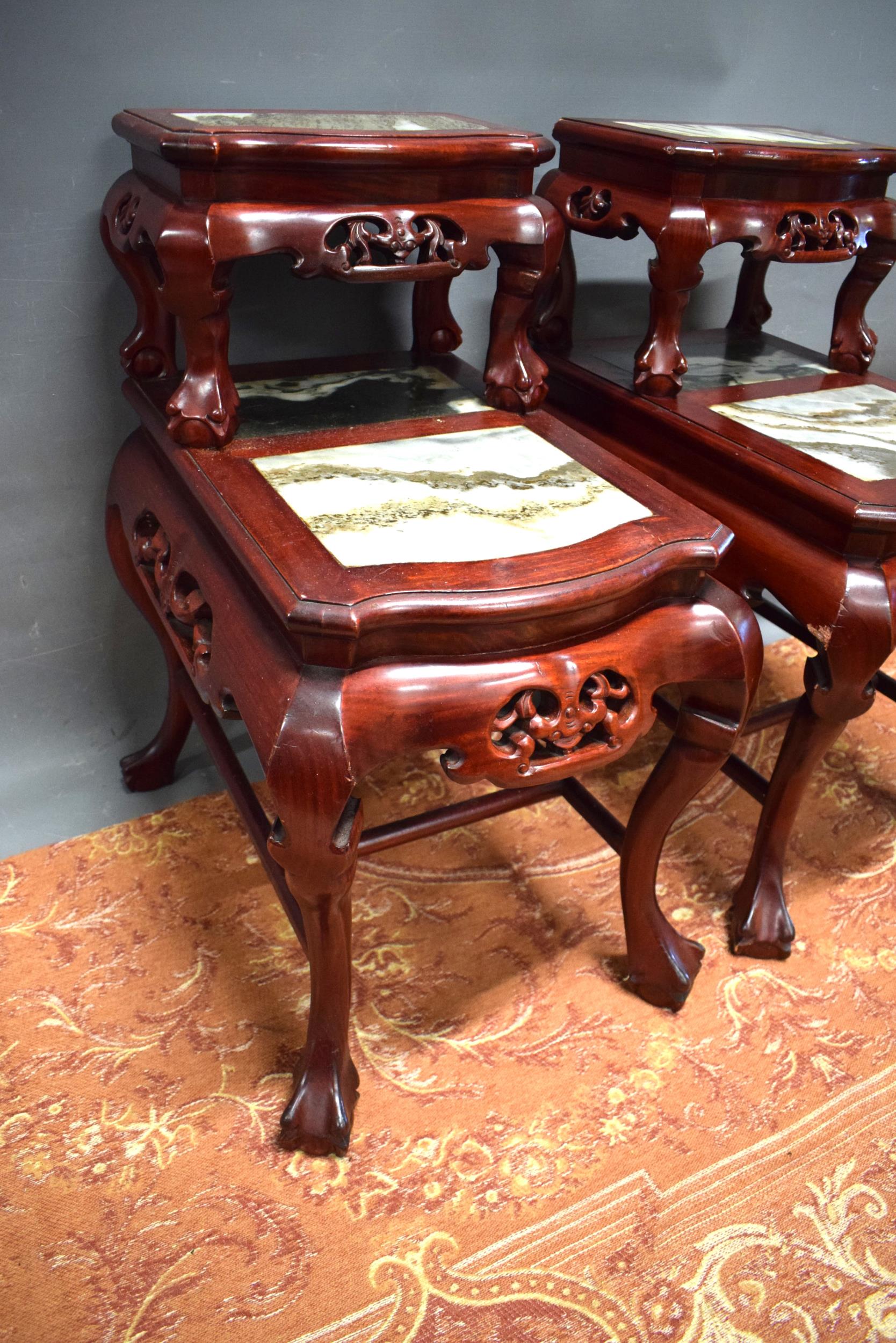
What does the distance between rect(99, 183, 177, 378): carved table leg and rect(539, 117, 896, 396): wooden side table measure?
62cm

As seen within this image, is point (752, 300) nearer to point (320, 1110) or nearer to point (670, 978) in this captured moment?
point (670, 978)

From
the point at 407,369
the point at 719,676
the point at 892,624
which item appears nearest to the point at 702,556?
the point at 719,676

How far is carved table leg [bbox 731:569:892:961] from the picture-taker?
4.34 feet

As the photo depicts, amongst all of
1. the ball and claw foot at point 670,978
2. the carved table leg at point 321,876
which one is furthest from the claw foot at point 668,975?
the carved table leg at point 321,876

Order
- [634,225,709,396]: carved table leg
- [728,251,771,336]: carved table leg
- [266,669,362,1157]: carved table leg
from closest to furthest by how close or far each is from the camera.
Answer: [266,669,362,1157]: carved table leg < [634,225,709,396]: carved table leg < [728,251,771,336]: carved table leg

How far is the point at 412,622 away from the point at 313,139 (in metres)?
0.57

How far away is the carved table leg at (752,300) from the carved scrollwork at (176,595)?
45.8 inches

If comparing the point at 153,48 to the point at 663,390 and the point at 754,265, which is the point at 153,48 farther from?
the point at 754,265

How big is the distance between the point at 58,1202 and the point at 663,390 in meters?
1.32

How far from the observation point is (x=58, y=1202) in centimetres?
121

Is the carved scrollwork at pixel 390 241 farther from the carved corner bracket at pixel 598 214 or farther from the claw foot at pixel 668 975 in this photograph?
the claw foot at pixel 668 975

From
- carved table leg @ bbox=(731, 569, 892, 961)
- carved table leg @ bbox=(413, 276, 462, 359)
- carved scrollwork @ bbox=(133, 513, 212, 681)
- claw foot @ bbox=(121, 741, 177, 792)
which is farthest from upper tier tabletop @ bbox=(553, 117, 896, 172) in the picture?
claw foot @ bbox=(121, 741, 177, 792)

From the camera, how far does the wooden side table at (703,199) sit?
4.79 feet

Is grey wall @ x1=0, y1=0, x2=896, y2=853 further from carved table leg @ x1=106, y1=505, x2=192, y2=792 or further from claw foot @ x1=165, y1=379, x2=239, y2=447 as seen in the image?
claw foot @ x1=165, y1=379, x2=239, y2=447
